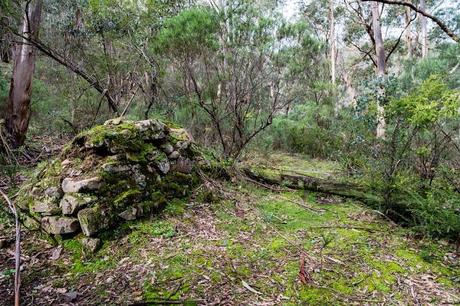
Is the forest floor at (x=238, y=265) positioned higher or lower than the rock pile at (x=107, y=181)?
lower

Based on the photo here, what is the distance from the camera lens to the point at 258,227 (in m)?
3.97

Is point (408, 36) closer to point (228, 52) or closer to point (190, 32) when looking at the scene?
point (228, 52)

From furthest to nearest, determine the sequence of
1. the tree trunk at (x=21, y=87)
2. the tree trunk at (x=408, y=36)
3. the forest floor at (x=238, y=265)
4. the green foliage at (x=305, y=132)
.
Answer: the tree trunk at (x=408, y=36), the green foliage at (x=305, y=132), the tree trunk at (x=21, y=87), the forest floor at (x=238, y=265)

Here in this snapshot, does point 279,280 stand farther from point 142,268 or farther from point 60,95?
point 60,95

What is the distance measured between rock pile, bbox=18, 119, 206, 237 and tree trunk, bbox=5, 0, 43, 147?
3.44m

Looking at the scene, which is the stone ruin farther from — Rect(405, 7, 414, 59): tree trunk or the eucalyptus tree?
Rect(405, 7, 414, 59): tree trunk

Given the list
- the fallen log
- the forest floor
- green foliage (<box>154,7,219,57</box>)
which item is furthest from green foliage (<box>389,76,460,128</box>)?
green foliage (<box>154,7,219,57</box>)

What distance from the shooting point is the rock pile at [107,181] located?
131 inches

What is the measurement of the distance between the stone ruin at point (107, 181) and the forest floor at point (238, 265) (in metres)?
0.19

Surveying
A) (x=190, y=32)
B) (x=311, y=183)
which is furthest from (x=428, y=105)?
(x=190, y=32)

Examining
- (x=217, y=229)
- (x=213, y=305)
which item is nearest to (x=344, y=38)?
(x=217, y=229)

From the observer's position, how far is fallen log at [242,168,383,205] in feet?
16.9

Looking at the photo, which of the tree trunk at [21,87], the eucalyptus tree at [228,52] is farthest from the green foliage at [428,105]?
the tree trunk at [21,87]

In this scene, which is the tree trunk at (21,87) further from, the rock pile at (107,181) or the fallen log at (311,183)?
the fallen log at (311,183)
